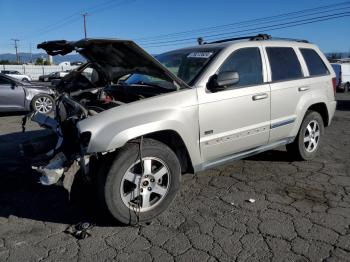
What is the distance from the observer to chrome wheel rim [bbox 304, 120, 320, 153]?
19.0ft

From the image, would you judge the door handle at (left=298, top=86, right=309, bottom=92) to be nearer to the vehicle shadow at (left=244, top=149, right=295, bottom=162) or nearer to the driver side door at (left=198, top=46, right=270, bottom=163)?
the driver side door at (left=198, top=46, right=270, bottom=163)

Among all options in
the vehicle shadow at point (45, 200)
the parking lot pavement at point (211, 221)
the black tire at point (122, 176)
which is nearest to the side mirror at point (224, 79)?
the black tire at point (122, 176)

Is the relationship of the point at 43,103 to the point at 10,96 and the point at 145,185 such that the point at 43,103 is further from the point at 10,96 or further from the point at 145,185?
the point at 145,185

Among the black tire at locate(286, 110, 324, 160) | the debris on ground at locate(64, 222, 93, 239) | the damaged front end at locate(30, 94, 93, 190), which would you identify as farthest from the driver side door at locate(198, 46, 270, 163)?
the debris on ground at locate(64, 222, 93, 239)

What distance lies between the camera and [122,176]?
11.7ft

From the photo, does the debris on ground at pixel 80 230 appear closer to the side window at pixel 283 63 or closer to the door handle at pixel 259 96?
the door handle at pixel 259 96

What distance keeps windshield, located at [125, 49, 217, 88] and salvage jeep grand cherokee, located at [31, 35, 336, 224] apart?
19 mm

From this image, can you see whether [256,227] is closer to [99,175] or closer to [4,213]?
[99,175]

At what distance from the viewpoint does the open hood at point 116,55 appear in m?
3.75

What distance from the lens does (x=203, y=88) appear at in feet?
13.6

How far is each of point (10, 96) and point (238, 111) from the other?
8.94 meters

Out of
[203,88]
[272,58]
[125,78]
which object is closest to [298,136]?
[272,58]

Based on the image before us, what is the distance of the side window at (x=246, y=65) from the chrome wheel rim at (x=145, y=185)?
4.65ft

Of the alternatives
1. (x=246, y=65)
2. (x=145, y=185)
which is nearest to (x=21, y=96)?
(x=246, y=65)
